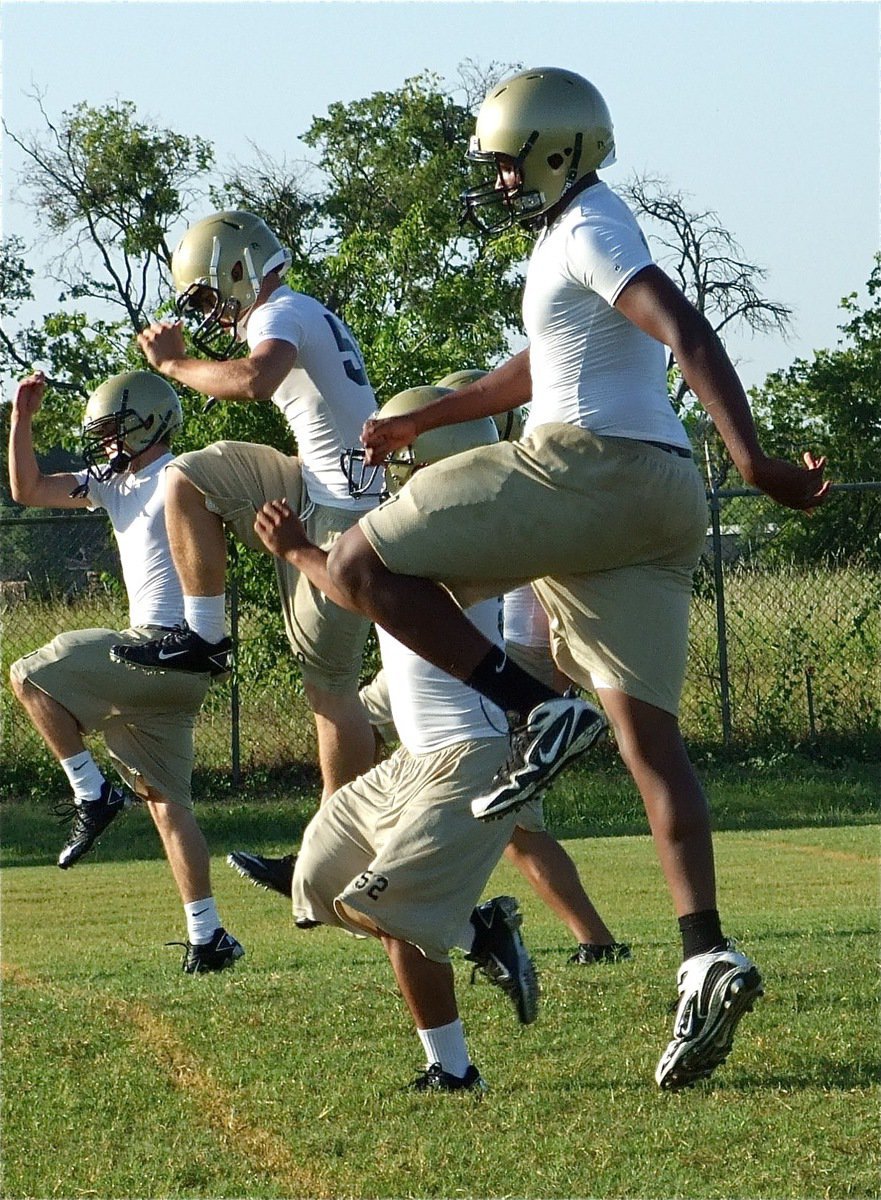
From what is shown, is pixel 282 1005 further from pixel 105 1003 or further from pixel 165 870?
pixel 165 870

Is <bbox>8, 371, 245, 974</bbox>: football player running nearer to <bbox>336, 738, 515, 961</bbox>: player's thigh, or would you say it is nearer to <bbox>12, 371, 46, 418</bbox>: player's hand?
<bbox>12, 371, 46, 418</bbox>: player's hand

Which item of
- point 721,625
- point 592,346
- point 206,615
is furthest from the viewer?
point 721,625

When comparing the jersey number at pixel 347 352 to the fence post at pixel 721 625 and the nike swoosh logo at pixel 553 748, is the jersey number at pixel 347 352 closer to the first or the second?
the nike swoosh logo at pixel 553 748

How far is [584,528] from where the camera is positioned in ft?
17.0

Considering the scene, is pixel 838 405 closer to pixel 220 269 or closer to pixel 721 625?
pixel 721 625

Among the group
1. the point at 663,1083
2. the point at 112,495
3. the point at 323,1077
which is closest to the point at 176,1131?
the point at 323,1077

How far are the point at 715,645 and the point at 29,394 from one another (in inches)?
378

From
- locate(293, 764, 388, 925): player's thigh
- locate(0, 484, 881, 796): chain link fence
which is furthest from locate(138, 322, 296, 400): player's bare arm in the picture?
locate(0, 484, 881, 796): chain link fence

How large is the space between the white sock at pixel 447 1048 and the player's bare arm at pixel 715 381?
2.24 meters

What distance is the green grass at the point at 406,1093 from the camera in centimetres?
520

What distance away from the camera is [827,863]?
13539 millimetres

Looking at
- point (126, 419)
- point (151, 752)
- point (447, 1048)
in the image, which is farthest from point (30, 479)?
point (447, 1048)

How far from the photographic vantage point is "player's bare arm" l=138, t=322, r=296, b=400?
7293mm

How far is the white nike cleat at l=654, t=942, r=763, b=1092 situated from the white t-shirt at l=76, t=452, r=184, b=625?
166 inches
